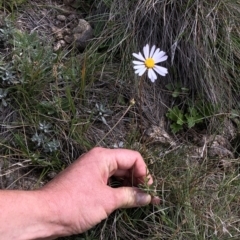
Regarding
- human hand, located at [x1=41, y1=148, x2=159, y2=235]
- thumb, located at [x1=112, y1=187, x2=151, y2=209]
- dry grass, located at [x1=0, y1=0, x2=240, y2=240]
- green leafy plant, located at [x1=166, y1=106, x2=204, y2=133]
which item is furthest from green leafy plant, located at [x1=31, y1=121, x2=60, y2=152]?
green leafy plant, located at [x1=166, y1=106, x2=204, y2=133]

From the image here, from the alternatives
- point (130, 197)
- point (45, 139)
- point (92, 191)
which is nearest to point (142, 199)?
point (130, 197)

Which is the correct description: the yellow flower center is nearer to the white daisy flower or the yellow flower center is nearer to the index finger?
the white daisy flower

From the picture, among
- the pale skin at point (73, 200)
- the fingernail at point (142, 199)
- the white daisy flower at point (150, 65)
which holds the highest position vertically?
the white daisy flower at point (150, 65)

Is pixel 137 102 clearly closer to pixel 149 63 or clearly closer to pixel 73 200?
pixel 149 63

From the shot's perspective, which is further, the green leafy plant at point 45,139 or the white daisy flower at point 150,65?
the green leafy plant at point 45,139

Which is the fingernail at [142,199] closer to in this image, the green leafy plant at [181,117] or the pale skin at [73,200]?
the pale skin at [73,200]

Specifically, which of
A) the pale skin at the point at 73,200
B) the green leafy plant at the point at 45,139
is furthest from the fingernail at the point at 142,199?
the green leafy plant at the point at 45,139

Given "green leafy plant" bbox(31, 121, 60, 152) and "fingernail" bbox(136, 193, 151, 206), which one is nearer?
"fingernail" bbox(136, 193, 151, 206)

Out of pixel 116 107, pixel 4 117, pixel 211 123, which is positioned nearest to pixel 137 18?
pixel 116 107
